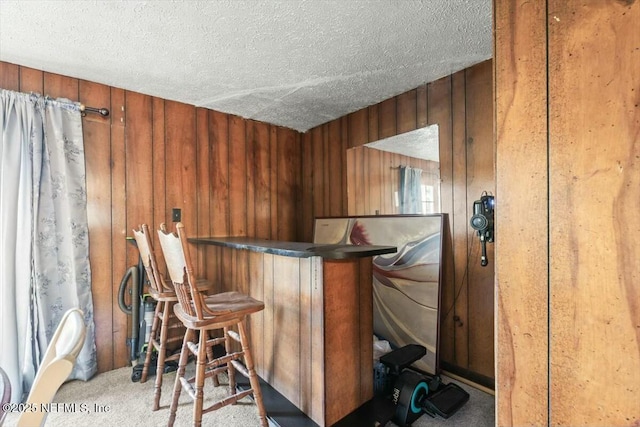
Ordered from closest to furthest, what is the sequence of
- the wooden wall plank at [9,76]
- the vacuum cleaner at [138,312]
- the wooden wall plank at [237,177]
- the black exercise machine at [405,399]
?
the black exercise machine at [405,399] < the wooden wall plank at [9,76] < the vacuum cleaner at [138,312] < the wooden wall plank at [237,177]

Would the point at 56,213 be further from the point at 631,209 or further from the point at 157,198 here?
the point at 631,209

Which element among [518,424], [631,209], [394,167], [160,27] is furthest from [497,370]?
[160,27]

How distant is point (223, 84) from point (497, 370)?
2.42 metres

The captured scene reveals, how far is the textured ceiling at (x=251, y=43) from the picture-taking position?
1490 mm

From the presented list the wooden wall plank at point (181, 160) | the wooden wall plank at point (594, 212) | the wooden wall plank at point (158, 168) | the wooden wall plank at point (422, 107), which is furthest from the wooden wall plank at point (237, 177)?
the wooden wall plank at point (594, 212)

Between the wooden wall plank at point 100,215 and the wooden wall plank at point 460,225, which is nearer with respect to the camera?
the wooden wall plank at point 460,225

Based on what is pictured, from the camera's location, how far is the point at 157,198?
99.2 inches

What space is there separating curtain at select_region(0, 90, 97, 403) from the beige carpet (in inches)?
7.3

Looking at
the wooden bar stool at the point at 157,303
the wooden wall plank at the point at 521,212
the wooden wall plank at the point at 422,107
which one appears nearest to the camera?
the wooden wall plank at the point at 521,212

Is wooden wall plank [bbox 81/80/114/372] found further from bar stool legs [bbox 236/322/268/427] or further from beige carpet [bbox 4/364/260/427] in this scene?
bar stool legs [bbox 236/322/268/427]

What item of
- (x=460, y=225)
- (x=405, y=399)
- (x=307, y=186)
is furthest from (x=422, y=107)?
(x=405, y=399)

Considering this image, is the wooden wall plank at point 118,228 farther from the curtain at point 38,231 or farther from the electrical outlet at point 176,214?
the electrical outlet at point 176,214

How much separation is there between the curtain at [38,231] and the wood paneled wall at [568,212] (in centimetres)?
261

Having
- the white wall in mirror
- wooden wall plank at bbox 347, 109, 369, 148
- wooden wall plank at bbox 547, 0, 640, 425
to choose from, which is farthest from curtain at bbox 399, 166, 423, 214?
wooden wall plank at bbox 547, 0, 640, 425
